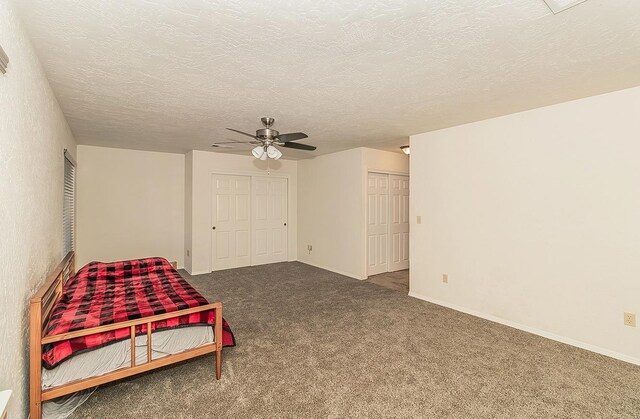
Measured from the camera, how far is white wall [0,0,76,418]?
1407 millimetres

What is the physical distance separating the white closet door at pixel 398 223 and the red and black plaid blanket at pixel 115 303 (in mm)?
3851

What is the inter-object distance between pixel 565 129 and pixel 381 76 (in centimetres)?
200

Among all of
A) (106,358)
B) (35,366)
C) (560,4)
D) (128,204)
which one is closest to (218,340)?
(106,358)

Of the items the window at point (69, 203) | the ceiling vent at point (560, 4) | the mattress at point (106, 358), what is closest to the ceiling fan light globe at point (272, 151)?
the mattress at point (106, 358)

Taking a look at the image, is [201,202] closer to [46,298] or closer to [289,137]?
[289,137]

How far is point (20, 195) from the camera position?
168 centimetres

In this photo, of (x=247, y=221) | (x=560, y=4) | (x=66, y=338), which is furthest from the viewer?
(x=247, y=221)

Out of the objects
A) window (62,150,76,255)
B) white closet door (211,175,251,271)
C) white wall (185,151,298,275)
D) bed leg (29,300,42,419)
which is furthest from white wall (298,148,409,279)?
bed leg (29,300,42,419)

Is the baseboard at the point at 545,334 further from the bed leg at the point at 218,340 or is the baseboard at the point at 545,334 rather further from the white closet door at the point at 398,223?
the bed leg at the point at 218,340

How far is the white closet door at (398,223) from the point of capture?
223 inches

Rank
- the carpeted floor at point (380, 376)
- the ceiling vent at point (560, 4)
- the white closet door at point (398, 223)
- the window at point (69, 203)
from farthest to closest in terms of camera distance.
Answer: the white closet door at point (398, 223)
the window at point (69, 203)
the carpeted floor at point (380, 376)
the ceiling vent at point (560, 4)

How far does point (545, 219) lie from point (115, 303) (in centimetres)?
401

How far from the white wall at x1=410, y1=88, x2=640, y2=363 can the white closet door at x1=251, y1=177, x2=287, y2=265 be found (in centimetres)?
338

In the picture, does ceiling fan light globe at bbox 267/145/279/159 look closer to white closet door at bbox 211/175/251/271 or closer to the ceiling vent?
the ceiling vent
